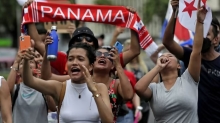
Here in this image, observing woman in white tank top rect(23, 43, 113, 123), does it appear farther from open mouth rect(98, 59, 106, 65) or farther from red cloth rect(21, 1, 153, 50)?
red cloth rect(21, 1, 153, 50)

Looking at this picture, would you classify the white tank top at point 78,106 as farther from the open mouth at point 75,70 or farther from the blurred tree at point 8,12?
the blurred tree at point 8,12

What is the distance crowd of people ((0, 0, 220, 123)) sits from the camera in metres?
6.10

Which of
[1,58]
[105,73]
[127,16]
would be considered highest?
[127,16]

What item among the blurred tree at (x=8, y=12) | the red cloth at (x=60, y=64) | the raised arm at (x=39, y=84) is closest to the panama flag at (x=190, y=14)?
the red cloth at (x=60, y=64)

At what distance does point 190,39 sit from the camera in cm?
1082

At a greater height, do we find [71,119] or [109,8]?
[109,8]

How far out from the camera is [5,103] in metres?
6.57

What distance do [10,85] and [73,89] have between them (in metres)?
1.23

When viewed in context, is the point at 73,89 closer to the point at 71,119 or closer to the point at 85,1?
the point at 71,119

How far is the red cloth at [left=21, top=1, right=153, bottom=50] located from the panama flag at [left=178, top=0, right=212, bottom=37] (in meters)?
0.62

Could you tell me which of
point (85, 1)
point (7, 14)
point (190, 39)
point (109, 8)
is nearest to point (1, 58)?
point (7, 14)

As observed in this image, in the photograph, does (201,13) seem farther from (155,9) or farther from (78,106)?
(155,9)

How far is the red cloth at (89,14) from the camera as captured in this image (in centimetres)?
771

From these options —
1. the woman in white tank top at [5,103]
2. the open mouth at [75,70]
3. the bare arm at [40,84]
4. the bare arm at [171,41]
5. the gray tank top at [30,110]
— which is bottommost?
the gray tank top at [30,110]
